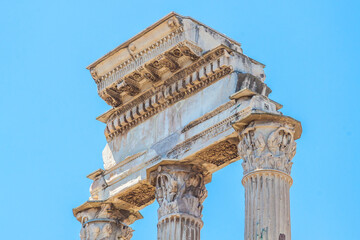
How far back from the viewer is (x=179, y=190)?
27.2 metres

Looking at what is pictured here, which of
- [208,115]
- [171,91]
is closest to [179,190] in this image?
[208,115]

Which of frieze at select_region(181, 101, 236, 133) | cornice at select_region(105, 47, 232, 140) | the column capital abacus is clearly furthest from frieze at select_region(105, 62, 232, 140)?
the column capital abacus

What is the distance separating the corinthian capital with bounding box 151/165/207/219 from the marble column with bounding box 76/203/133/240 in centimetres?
198

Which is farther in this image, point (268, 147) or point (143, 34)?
point (143, 34)

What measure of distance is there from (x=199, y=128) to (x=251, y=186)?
2537 mm

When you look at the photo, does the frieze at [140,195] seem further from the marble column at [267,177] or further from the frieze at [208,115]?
the marble column at [267,177]

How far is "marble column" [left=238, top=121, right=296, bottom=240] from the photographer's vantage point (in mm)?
24500

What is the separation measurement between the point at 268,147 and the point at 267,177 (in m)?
0.69

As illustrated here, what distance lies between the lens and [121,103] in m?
29.9

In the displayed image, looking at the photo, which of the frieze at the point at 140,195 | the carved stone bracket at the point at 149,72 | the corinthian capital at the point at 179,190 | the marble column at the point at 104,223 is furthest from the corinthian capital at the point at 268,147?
the marble column at the point at 104,223

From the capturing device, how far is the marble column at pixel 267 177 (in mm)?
24500

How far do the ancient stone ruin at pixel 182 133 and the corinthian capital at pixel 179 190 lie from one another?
23mm

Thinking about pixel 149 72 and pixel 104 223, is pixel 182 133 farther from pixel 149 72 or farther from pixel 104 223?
pixel 104 223

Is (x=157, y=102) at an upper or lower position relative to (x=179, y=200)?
upper
